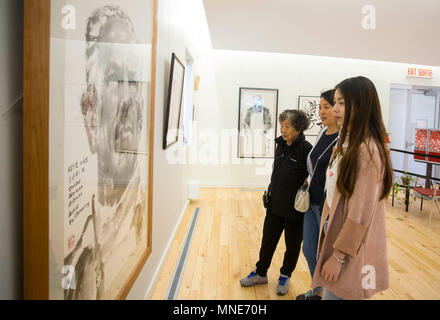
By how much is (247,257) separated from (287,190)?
3.81 feet

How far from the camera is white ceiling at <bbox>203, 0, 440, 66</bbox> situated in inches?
122

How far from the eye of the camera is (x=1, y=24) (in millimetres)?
635

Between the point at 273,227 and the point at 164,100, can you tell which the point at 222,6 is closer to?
the point at 164,100

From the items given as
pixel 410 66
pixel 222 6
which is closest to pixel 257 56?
pixel 222 6

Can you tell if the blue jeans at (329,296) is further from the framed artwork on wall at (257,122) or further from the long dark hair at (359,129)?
the framed artwork on wall at (257,122)

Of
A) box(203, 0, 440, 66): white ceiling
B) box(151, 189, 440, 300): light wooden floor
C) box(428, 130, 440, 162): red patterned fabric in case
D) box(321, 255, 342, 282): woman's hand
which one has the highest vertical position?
box(203, 0, 440, 66): white ceiling

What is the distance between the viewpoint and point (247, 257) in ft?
9.72

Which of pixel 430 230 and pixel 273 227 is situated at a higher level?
pixel 273 227

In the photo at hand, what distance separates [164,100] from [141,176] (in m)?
1.01

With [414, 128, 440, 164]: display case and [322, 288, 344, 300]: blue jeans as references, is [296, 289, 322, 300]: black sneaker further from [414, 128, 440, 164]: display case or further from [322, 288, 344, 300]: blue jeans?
[414, 128, 440, 164]: display case

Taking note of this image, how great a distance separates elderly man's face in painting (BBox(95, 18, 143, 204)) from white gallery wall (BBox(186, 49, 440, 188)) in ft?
13.7

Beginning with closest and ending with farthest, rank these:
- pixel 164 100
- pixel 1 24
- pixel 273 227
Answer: pixel 1 24 < pixel 273 227 < pixel 164 100

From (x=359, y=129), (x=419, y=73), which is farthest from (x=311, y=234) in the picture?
(x=419, y=73)

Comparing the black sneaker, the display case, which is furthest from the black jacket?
the display case
